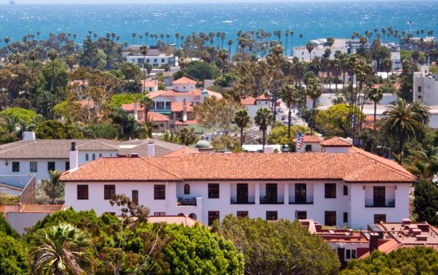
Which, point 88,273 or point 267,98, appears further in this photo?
point 267,98

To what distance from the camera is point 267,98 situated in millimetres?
142875

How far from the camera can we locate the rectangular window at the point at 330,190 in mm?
63156

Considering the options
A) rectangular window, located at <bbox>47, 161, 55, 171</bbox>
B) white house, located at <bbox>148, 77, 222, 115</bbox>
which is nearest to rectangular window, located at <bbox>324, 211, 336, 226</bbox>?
rectangular window, located at <bbox>47, 161, 55, 171</bbox>

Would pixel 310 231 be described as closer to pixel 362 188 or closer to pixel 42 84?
pixel 362 188

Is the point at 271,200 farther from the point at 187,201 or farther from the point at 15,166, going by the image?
the point at 15,166

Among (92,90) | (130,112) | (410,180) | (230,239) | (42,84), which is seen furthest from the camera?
(42,84)

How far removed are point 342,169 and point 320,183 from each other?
4.51 feet

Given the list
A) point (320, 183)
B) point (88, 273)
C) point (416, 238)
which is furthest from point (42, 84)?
point (88, 273)

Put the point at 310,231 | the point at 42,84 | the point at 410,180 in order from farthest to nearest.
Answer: the point at 42,84 → the point at 410,180 → the point at 310,231

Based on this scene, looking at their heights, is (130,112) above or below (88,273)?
below

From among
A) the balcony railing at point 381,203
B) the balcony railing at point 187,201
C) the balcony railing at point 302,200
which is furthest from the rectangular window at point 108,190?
the balcony railing at point 381,203

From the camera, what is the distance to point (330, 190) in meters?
63.2

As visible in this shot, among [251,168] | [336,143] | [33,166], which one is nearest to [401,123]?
[336,143]

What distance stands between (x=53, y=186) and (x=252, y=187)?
16.8 meters
